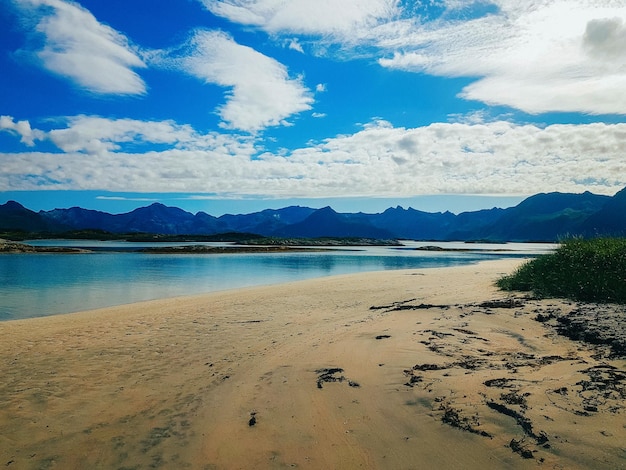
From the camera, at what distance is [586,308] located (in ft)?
36.3

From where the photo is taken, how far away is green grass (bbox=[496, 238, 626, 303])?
504 inches

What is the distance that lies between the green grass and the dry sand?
1.86 metres

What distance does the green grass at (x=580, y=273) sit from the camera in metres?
12.8

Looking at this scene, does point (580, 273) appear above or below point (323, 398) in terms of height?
above

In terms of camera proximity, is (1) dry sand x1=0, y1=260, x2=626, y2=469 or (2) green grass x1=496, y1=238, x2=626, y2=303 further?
(2) green grass x1=496, y1=238, x2=626, y2=303

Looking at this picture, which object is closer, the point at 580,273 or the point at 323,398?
the point at 323,398

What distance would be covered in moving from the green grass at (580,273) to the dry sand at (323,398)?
1862 mm

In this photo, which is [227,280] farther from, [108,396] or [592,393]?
[592,393]

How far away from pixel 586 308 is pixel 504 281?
781 centimetres

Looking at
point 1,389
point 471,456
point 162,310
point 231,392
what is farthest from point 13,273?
point 471,456

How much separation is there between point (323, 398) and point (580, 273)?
12.5m

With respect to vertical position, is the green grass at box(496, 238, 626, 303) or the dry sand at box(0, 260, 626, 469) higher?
the green grass at box(496, 238, 626, 303)

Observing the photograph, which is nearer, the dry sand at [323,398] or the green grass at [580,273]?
the dry sand at [323,398]

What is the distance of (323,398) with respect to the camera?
6.32m
